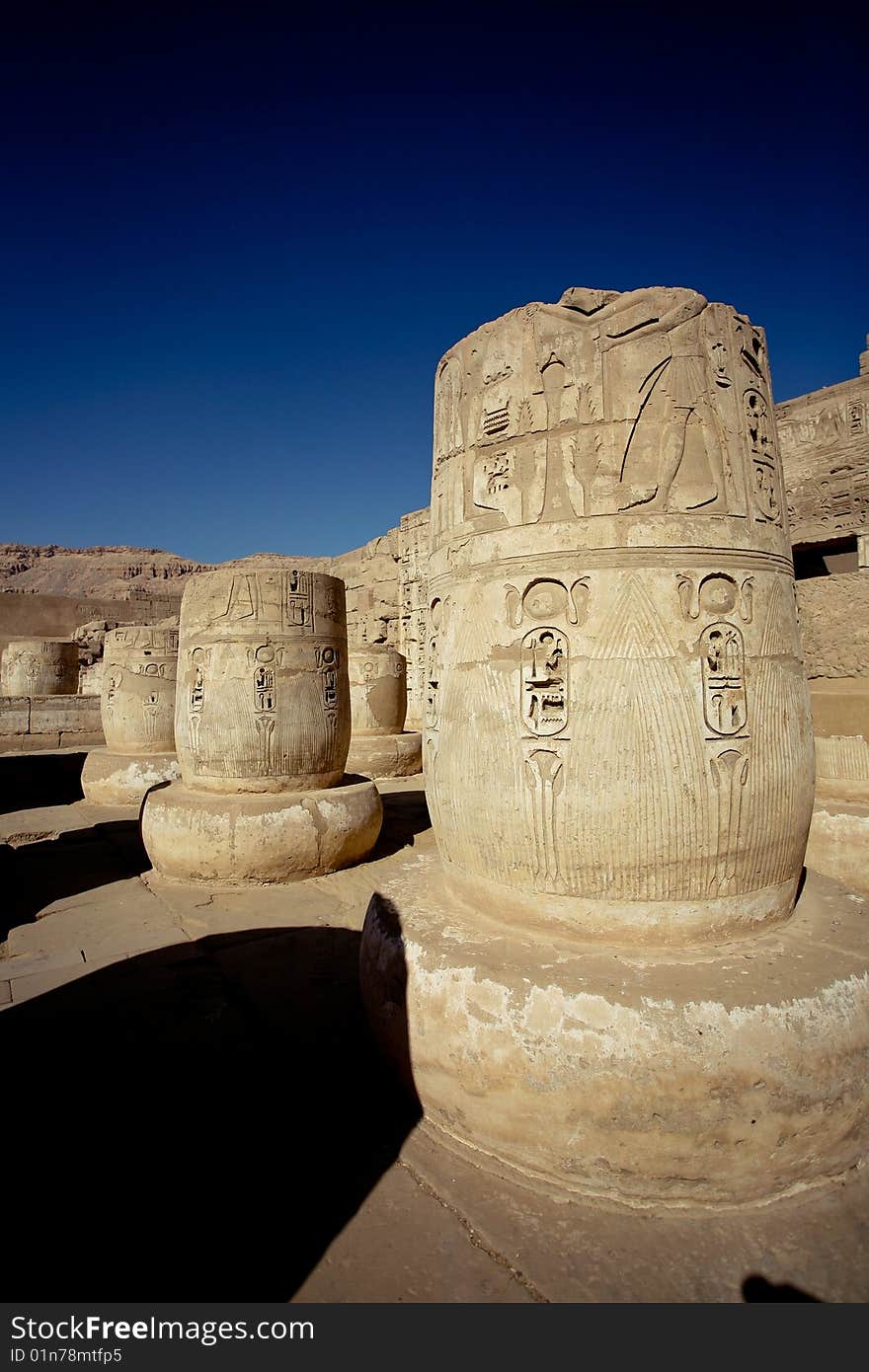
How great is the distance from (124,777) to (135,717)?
668 mm

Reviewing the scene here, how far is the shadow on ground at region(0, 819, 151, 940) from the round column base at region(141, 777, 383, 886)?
0.57 meters

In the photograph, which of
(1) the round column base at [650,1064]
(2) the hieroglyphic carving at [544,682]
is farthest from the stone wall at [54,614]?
(1) the round column base at [650,1064]

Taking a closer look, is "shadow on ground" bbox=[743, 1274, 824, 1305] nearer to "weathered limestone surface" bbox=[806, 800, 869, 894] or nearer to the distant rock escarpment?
"weathered limestone surface" bbox=[806, 800, 869, 894]

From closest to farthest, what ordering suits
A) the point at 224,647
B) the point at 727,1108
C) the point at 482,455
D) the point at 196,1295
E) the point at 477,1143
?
the point at 196,1295 → the point at 727,1108 → the point at 477,1143 → the point at 482,455 → the point at 224,647

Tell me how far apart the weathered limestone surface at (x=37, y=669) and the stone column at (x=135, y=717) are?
21.0 feet

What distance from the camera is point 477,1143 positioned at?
1898 millimetres

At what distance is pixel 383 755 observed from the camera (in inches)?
319

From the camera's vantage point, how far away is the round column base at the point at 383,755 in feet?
26.4

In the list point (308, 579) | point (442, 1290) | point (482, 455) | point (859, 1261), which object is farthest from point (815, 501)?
point (442, 1290)

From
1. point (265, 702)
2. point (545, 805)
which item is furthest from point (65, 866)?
point (545, 805)

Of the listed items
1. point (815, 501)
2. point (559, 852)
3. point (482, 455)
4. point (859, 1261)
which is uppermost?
point (815, 501)

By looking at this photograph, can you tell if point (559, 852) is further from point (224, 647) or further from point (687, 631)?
point (224, 647)

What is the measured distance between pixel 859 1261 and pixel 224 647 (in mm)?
4037

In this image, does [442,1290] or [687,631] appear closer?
[442,1290]
